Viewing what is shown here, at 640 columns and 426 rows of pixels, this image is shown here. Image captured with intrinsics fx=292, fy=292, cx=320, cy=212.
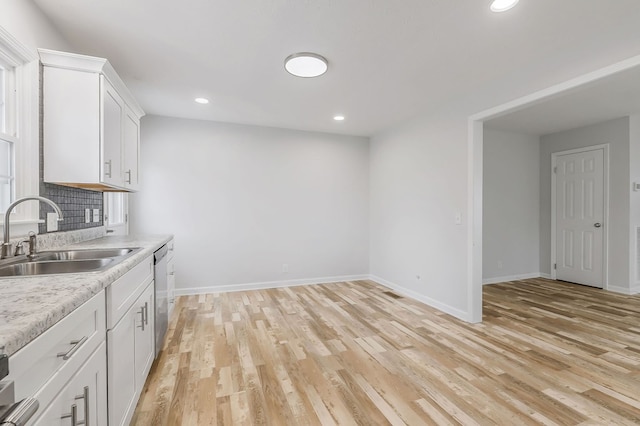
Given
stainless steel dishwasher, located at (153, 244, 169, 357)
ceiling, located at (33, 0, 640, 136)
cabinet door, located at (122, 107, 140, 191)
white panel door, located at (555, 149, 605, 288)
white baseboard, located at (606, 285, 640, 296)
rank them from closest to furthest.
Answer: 1. ceiling, located at (33, 0, 640, 136)
2. stainless steel dishwasher, located at (153, 244, 169, 357)
3. cabinet door, located at (122, 107, 140, 191)
4. white baseboard, located at (606, 285, 640, 296)
5. white panel door, located at (555, 149, 605, 288)

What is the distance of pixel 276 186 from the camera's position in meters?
4.58

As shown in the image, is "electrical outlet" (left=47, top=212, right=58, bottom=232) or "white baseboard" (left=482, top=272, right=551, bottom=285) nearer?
"electrical outlet" (left=47, top=212, right=58, bottom=232)

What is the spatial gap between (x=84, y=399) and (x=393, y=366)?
195cm

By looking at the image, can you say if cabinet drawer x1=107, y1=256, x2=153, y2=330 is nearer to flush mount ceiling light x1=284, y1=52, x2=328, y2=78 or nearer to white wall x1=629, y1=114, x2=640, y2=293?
flush mount ceiling light x1=284, y1=52, x2=328, y2=78

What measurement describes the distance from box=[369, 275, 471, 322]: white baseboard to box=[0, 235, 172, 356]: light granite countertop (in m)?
3.26

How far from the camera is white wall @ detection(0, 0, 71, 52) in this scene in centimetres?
163

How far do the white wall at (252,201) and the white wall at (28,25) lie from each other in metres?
2.01

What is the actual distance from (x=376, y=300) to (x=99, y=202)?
337 centimetres

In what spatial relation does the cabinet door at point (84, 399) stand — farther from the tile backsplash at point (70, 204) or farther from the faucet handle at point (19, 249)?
the tile backsplash at point (70, 204)

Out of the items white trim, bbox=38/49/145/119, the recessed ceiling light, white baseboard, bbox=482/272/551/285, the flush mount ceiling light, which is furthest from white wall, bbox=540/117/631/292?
white trim, bbox=38/49/145/119

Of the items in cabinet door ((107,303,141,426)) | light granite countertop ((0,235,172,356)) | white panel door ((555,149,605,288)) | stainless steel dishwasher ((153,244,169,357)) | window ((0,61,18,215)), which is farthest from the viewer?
white panel door ((555,149,605,288))

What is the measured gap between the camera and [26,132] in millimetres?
1810

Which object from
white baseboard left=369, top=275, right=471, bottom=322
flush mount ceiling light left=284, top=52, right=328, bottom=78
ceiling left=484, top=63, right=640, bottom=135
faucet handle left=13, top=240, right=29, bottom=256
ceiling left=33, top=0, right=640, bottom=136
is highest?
ceiling left=484, top=63, right=640, bottom=135

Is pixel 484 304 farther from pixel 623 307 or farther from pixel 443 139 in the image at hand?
pixel 443 139
